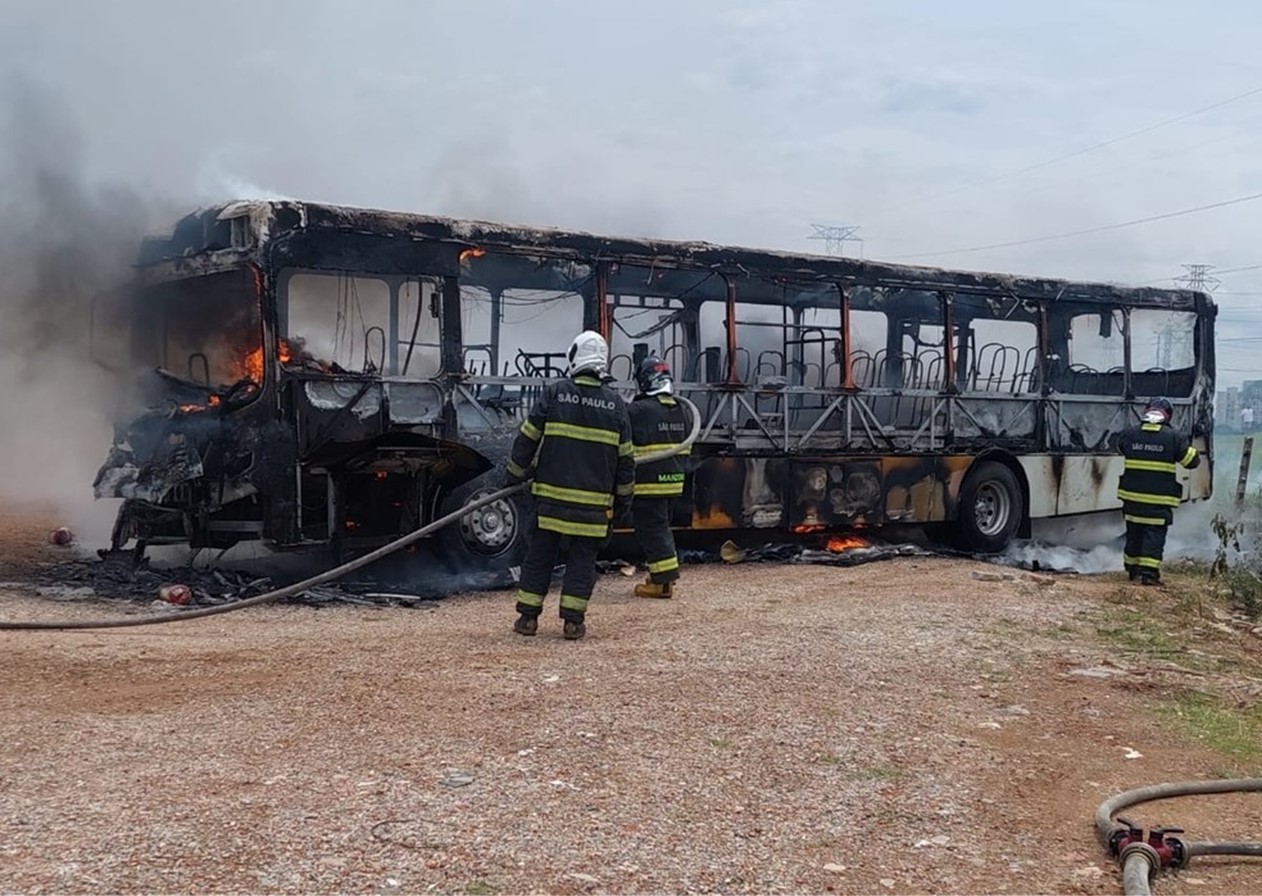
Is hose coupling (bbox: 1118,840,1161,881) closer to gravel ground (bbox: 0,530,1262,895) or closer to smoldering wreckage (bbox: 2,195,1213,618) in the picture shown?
gravel ground (bbox: 0,530,1262,895)

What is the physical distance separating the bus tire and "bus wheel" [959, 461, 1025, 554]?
5004 mm

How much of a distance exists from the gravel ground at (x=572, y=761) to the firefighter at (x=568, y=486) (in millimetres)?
272

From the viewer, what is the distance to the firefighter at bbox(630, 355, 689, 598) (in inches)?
322

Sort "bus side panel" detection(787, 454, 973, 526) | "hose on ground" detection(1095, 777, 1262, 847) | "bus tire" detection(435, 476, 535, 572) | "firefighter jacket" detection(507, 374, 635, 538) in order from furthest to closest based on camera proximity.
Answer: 1. "bus side panel" detection(787, 454, 973, 526)
2. "bus tire" detection(435, 476, 535, 572)
3. "firefighter jacket" detection(507, 374, 635, 538)
4. "hose on ground" detection(1095, 777, 1262, 847)

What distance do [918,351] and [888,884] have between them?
9.22 meters

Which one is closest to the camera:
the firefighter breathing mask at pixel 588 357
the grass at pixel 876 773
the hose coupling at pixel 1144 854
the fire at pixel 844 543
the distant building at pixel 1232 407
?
the hose coupling at pixel 1144 854

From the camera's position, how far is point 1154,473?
10250mm

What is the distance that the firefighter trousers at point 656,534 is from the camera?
8.15 meters

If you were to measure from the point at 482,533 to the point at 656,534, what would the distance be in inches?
65.0

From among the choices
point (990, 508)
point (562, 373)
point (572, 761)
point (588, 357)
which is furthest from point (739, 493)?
point (572, 761)

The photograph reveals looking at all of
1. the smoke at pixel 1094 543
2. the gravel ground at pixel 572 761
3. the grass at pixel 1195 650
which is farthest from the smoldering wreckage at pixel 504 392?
the grass at pixel 1195 650

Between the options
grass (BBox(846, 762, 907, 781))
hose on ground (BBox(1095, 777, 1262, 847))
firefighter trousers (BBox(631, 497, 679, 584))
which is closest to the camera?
hose on ground (BBox(1095, 777, 1262, 847))

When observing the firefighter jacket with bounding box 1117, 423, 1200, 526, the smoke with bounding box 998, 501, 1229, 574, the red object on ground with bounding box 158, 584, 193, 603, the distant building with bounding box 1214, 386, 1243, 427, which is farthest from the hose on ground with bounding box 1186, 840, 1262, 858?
the distant building with bounding box 1214, 386, 1243, 427

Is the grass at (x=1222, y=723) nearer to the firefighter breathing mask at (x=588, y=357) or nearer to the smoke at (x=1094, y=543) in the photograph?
the firefighter breathing mask at (x=588, y=357)
